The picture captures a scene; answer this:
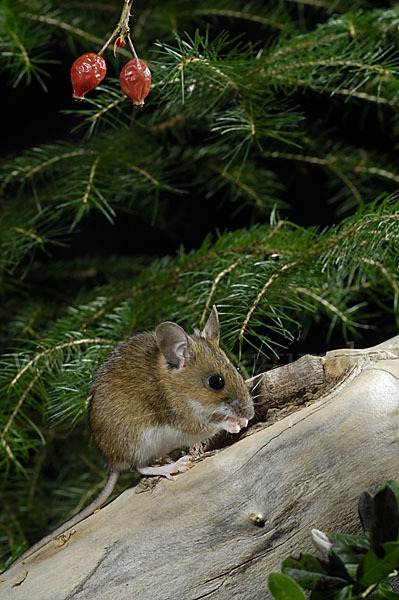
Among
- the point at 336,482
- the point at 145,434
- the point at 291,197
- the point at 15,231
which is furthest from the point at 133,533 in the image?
the point at 291,197

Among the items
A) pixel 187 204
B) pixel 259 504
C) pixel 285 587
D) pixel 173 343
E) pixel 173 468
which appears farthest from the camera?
pixel 187 204

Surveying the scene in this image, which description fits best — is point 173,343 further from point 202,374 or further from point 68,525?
point 68,525

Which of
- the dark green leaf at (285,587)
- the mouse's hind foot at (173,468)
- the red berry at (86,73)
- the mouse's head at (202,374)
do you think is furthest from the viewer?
the mouse's head at (202,374)

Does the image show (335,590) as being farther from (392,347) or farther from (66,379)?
(66,379)

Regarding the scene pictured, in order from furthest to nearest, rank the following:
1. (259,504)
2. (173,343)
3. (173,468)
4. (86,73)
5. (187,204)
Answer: (187,204), (173,343), (173,468), (259,504), (86,73)

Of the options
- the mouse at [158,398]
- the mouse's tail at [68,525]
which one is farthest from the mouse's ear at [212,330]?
the mouse's tail at [68,525]

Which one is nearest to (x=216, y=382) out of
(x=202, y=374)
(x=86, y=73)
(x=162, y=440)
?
(x=202, y=374)

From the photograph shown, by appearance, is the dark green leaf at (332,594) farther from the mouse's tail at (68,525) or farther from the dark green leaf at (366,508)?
the mouse's tail at (68,525)
